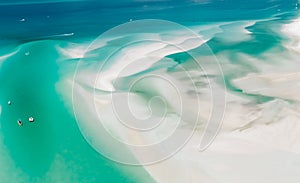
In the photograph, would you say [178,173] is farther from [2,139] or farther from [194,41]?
[194,41]

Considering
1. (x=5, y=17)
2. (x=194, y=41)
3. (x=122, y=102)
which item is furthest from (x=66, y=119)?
(x=5, y=17)

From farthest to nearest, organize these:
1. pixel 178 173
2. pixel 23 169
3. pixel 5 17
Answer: pixel 5 17, pixel 23 169, pixel 178 173

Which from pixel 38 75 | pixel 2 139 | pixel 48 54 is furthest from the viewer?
pixel 48 54

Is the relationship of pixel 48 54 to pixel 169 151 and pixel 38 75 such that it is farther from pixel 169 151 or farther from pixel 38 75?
pixel 169 151

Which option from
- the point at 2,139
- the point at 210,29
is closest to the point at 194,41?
the point at 210,29

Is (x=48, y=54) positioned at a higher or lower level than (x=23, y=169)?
higher

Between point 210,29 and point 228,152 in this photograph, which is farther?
point 210,29
